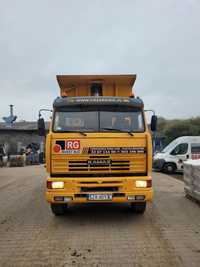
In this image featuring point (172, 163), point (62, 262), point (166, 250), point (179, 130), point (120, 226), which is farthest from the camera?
point (179, 130)

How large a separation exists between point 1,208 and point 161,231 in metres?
4.73

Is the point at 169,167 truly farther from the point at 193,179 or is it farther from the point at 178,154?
the point at 193,179

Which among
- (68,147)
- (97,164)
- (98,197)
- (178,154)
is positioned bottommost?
(98,197)

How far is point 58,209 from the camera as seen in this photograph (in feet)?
29.2

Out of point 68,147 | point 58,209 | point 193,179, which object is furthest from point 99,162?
point 193,179

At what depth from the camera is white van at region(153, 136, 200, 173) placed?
2403 centimetres

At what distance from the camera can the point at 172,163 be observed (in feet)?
79.6

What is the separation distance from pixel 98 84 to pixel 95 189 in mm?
3433

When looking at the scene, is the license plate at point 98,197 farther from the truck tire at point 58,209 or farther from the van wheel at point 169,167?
the van wheel at point 169,167

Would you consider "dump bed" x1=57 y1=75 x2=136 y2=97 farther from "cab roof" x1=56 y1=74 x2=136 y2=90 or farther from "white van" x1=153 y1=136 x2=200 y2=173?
"white van" x1=153 y1=136 x2=200 y2=173

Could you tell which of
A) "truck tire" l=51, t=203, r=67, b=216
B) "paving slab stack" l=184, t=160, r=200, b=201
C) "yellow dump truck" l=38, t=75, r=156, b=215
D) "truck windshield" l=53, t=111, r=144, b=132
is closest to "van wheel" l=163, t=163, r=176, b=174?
"paving slab stack" l=184, t=160, r=200, b=201

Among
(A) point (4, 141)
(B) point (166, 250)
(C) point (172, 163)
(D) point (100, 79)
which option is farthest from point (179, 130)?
(B) point (166, 250)

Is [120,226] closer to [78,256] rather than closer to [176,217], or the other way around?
[176,217]

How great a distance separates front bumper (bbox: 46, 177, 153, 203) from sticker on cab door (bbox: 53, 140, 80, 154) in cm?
56
